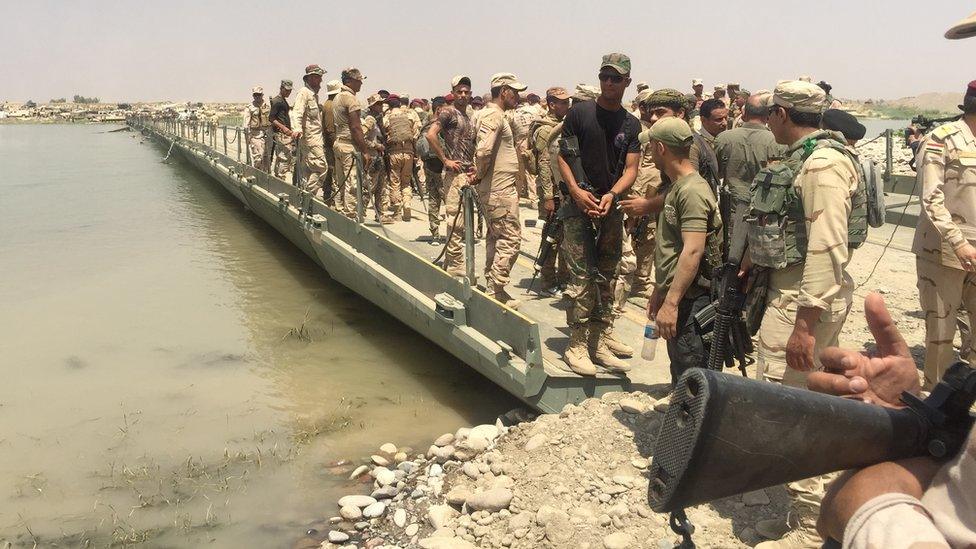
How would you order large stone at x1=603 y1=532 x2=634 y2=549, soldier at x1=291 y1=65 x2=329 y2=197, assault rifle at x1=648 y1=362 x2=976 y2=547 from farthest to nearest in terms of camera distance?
soldier at x1=291 y1=65 x2=329 y2=197, large stone at x1=603 y1=532 x2=634 y2=549, assault rifle at x1=648 y1=362 x2=976 y2=547

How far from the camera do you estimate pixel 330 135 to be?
957 cm

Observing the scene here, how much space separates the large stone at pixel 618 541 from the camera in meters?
3.02

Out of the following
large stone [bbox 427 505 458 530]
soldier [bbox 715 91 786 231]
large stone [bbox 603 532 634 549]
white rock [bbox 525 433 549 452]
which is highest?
soldier [bbox 715 91 786 231]

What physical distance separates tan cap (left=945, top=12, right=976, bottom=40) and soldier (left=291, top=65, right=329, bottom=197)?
820cm

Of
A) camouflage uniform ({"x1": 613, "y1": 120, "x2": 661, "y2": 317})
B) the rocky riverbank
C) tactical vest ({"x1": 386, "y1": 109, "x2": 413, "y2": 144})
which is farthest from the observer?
tactical vest ({"x1": 386, "y1": 109, "x2": 413, "y2": 144})

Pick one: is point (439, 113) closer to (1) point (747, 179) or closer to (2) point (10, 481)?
(1) point (747, 179)

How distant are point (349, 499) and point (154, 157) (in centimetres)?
3042

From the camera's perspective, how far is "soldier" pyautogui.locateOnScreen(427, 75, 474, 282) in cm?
743

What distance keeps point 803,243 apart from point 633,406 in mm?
1461

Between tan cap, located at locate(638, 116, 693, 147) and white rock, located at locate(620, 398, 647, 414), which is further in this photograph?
white rock, located at locate(620, 398, 647, 414)

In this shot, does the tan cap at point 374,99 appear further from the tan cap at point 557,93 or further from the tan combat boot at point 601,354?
the tan combat boot at point 601,354

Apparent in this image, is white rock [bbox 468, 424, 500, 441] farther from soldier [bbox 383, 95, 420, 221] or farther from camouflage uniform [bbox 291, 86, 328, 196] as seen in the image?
soldier [bbox 383, 95, 420, 221]

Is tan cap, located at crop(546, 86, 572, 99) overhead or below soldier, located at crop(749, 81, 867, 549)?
overhead

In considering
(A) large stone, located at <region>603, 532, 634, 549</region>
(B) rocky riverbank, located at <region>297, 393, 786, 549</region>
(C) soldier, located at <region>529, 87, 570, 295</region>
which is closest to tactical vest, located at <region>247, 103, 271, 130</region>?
(C) soldier, located at <region>529, 87, 570, 295</region>
